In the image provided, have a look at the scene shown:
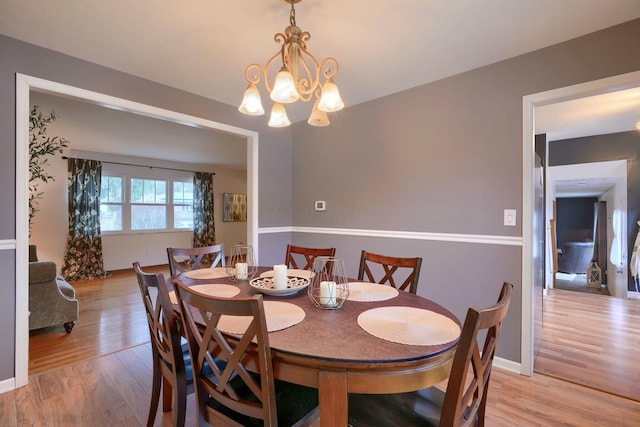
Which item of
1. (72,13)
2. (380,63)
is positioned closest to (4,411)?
(72,13)

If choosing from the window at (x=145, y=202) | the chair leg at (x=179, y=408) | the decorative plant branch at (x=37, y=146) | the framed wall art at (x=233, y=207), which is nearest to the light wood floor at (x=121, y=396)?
the chair leg at (x=179, y=408)

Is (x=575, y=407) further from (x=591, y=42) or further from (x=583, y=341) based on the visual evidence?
(x=591, y=42)

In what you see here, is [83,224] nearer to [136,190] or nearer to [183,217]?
[136,190]

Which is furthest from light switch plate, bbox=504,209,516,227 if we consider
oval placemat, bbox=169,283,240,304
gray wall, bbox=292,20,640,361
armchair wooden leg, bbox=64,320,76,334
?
armchair wooden leg, bbox=64,320,76,334

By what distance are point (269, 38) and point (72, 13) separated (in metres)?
1.11

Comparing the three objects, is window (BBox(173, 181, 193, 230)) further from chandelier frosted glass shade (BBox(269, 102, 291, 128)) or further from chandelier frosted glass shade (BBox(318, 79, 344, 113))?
chandelier frosted glass shade (BBox(318, 79, 344, 113))

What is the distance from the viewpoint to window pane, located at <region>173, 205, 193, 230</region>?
6602 mm

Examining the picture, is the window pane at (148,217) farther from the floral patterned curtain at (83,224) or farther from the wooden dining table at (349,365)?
the wooden dining table at (349,365)

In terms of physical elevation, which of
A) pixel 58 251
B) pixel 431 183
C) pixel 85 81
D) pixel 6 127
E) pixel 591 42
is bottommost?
pixel 58 251

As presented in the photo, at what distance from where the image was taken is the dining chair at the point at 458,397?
77 cm

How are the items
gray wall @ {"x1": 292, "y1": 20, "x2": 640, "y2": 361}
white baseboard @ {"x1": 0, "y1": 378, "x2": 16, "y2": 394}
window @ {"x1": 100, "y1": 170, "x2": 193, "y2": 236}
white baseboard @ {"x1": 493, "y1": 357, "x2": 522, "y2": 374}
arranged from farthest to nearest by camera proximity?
window @ {"x1": 100, "y1": 170, "x2": 193, "y2": 236}
white baseboard @ {"x1": 493, "y1": 357, "x2": 522, "y2": 374}
gray wall @ {"x1": 292, "y1": 20, "x2": 640, "y2": 361}
white baseboard @ {"x1": 0, "y1": 378, "x2": 16, "y2": 394}

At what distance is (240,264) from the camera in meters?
1.71

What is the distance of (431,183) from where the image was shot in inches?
99.5

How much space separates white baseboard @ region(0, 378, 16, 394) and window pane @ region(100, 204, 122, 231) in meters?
4.30
